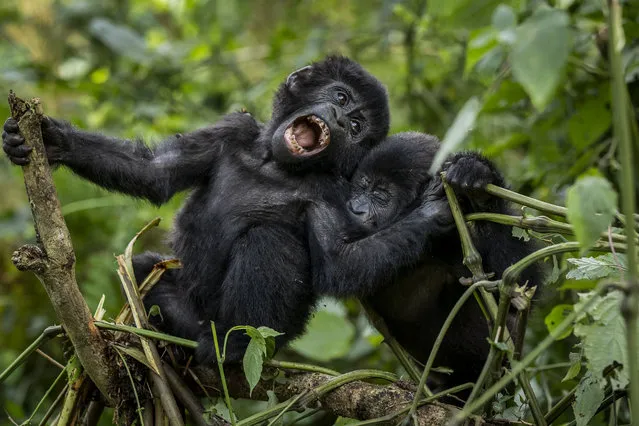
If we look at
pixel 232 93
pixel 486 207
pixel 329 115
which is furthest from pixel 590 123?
pixel 232 93

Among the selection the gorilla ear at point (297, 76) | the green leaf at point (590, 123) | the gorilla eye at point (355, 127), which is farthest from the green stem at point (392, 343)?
the green leaf at point (590, 123)

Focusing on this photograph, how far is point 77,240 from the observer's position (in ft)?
17.7

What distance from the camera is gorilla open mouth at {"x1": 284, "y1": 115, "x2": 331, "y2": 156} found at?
109 inches

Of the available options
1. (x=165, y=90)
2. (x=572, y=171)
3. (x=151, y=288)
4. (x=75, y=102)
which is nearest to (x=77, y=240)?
(x=165, y=90)

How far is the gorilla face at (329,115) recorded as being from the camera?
2.79m

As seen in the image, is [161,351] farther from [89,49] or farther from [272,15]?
[272,15]

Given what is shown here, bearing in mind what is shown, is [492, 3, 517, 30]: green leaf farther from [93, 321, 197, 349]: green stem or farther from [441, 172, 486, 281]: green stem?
[93, 321, 197, 349]: green stem

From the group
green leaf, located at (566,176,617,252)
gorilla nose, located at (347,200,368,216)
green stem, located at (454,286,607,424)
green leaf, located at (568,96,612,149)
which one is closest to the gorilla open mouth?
gorilla nose, located at (347,200,368,216)

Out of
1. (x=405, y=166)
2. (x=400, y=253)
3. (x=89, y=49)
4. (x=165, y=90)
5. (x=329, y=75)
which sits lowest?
(x=400, y=253)

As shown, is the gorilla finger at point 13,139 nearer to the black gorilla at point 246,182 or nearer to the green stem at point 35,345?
the black gorilla at point 246,182

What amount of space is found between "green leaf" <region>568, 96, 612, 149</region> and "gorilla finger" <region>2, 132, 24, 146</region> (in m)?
2.22

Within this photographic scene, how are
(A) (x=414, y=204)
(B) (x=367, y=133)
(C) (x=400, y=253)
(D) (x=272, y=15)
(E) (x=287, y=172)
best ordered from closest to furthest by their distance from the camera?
(C) (x=400, y=253), (A) (x=414, y=204), (E) (x=287, y=172), (B) (x=367, y=133), (D) (x=272, y=15)

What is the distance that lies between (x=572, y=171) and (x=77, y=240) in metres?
3.40

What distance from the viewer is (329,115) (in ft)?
9.48
